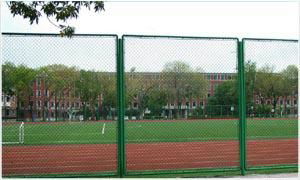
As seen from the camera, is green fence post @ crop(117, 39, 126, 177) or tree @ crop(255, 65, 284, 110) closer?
green fence post @ crop(117, 39, 126, 177)

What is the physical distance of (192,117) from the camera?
10070mm

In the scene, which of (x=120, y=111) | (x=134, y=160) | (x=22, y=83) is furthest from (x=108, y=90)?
(x=134, y=160)

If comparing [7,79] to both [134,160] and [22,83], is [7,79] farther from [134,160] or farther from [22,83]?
[134,160]

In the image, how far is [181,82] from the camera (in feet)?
31.0

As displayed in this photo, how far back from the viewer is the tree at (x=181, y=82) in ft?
30.9

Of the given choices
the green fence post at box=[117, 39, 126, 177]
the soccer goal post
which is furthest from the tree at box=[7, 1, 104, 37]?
the soccer goal post

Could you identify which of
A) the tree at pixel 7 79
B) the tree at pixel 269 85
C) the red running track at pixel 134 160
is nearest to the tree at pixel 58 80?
the tree at pixel 7 79

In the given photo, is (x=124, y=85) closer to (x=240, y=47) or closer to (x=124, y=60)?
(x=124, y=60)

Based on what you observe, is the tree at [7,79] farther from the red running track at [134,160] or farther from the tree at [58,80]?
the red running track at [134,160]

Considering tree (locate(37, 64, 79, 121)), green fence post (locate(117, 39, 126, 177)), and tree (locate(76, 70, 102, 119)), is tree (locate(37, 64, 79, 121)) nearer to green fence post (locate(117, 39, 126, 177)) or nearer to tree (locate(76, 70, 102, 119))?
tree (locate(76, 70, 102, 119))

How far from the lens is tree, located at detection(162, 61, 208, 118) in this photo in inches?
370

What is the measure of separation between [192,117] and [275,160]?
396 cm

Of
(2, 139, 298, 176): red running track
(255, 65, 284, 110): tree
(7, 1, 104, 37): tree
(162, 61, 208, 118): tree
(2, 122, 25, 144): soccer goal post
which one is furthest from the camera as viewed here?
(2, 122, 25, 144): soccer goal post

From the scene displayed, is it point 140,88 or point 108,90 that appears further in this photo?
point 140,88
